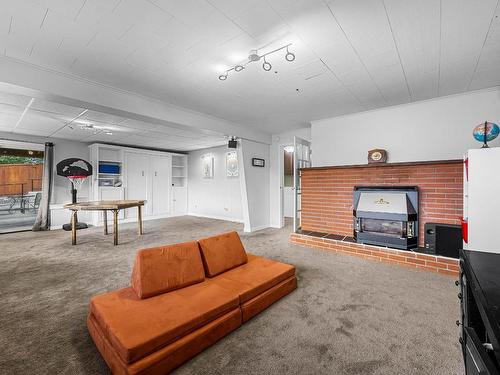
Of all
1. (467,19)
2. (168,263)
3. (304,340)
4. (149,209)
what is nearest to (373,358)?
(304,340)

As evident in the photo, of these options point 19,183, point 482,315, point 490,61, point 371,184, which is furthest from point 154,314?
point 19,183

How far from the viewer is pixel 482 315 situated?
2.63 feet

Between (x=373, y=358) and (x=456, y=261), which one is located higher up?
(x=456, y=261)

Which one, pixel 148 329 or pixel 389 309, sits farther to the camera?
pixel 389 309

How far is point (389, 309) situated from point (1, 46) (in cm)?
423

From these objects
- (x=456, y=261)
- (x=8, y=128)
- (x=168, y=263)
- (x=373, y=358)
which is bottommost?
(x=373, y=358)

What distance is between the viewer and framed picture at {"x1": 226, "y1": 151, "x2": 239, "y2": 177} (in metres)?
6.89

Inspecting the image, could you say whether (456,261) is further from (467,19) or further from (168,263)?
(168,263)

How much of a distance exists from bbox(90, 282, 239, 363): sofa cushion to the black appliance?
1.36m

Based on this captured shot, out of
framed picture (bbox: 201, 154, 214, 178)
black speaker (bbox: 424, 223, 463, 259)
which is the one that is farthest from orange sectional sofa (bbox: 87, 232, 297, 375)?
framed picture (bbox: 201, 154, 214, 178)

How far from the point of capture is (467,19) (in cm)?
188

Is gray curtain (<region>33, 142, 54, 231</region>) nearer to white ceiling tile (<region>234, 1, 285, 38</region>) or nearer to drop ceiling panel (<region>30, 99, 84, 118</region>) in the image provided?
drop ceiling panel (<region>30, 99, 84, 118</region>)

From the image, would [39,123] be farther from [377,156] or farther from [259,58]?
Answer: [377,156]

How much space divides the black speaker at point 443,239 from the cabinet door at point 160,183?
22.8ft
